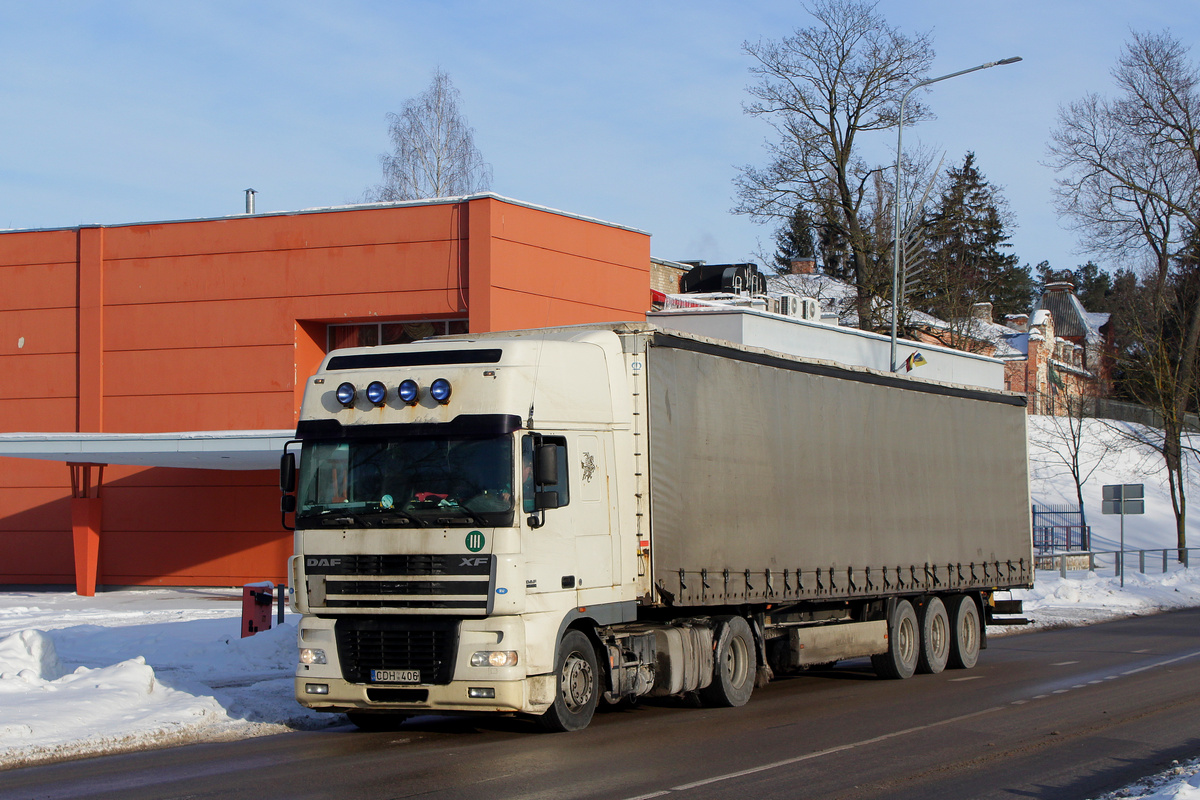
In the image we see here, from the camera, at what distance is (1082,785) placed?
333 inches

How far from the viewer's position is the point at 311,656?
33.3 ft

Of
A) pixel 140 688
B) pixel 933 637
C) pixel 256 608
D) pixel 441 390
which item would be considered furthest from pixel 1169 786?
pixel 256 608

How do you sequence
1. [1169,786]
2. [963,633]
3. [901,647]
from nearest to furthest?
[1169,786] < [901,647] < [963,633]

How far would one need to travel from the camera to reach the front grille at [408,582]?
9.59 meters

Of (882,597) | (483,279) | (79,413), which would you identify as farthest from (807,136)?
(882,597)

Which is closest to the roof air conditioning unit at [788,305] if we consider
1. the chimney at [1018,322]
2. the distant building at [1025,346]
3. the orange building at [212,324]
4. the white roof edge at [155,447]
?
the orange building at [212,324]

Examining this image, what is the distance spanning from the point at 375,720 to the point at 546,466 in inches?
129

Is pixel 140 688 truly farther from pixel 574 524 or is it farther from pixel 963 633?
pixel 963 633

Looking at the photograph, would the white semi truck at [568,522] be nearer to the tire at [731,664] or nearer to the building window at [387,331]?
the tire at [731,664]

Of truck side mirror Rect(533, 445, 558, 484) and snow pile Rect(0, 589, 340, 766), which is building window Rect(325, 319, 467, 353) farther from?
truck side mirror Rect(533, 445, 558, 484)

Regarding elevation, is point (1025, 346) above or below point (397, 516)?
above

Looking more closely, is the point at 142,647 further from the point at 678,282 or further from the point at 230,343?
the point at 678,282

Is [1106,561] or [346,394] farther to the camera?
[1106,561]

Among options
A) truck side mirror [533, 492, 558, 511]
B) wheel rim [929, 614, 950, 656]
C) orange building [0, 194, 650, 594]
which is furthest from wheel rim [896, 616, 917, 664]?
orange building [0, 194, 650, 594]
